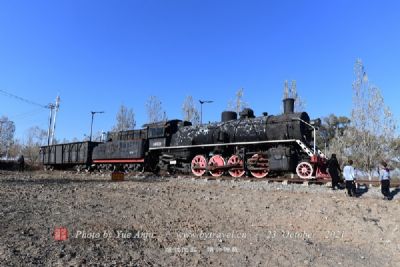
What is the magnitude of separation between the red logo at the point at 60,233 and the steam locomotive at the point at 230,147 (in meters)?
11.5

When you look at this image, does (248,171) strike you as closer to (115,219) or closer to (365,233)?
(365,233)

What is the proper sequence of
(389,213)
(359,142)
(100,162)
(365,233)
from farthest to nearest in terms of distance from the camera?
(359,142)
(100,162)
(389,213)
(365,233)

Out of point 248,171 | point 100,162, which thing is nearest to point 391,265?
point 248,171

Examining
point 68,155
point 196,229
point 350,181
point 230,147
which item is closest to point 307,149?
point 350,181

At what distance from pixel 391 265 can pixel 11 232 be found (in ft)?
24.2

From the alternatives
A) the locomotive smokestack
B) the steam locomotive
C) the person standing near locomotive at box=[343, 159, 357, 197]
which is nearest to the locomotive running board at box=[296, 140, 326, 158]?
the steam locomotive

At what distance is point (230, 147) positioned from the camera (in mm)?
19703

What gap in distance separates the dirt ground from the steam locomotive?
4261mm

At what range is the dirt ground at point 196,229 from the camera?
18.7 ft

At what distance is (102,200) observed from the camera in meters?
9.38

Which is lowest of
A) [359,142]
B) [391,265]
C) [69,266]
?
[391,265]

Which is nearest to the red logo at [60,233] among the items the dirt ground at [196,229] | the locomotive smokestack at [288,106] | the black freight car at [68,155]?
the dirt ground at [196,229]

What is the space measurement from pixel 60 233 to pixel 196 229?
2.79 metres

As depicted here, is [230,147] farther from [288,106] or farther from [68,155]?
[68,155]
